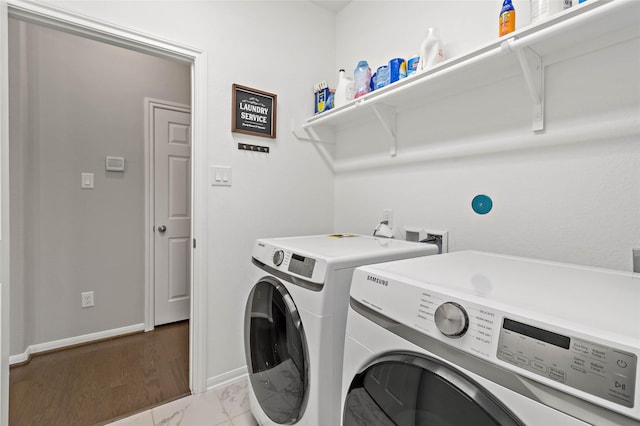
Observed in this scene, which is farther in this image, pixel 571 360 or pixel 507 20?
pixel 507 20

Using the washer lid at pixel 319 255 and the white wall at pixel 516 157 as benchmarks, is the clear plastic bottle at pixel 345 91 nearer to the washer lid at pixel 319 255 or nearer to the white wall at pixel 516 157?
the white wall at pixel 516 157

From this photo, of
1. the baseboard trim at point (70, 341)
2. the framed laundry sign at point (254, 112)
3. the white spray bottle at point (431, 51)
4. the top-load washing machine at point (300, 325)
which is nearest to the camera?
the top-load washing machine at point (300, 325)

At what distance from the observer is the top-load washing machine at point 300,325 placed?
0.98 m

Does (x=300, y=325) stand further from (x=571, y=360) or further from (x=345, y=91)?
(x=345, y=91)

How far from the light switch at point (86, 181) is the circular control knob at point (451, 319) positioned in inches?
109

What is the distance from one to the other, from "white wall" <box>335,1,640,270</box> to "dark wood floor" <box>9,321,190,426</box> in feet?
5.61

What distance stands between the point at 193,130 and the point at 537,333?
5.87 feet

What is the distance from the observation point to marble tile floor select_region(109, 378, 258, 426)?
4.93 ft

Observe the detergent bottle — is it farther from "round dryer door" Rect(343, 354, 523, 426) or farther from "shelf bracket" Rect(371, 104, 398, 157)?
"round dryer door" Rect(343, 354, 523, 426)

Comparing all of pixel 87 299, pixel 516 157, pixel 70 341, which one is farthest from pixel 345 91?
pixel 70 341

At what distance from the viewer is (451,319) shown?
0.59 metres

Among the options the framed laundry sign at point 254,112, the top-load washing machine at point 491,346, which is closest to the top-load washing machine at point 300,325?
the top-load washing machine at point 491,346

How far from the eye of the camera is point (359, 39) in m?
2.10

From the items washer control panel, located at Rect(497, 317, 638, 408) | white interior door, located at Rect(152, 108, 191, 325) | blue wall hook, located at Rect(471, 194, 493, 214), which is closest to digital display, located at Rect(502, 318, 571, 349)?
washer control panel, located at Rect(497, 317, 638, 408)
